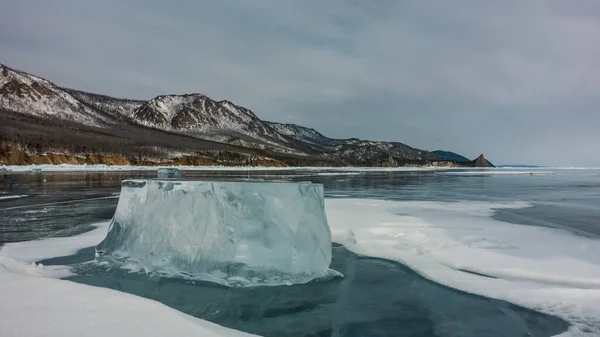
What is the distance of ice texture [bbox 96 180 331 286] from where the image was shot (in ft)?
20.5

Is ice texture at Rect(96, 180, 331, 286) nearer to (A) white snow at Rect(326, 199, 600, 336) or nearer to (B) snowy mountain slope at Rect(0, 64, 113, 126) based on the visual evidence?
(A) white snow at Rect(326, 199, 600, 336)

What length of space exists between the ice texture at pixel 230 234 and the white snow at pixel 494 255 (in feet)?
6.99

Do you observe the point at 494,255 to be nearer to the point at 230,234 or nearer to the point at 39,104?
the point at 230,234

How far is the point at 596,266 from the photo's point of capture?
22.1 feet

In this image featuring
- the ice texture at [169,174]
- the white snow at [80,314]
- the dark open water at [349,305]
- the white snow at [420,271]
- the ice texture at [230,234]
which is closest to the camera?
the white snow at [80,314]

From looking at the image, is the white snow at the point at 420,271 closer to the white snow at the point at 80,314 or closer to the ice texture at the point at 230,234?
the white snow at the point at 80,314

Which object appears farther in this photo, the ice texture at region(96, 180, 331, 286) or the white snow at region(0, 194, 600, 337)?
the ice texture at region(96, 180, 331, 286)

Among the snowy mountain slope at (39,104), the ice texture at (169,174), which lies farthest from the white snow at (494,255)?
the snowy mountain slope at (39,104)

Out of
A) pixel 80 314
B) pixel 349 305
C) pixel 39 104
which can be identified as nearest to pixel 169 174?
pixel 349 305

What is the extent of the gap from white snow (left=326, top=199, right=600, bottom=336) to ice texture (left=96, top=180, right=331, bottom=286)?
213 centimetres

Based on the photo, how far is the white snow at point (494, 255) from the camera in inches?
211

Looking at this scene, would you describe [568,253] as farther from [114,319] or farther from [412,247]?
[114,319]

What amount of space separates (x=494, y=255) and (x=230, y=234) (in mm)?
5064

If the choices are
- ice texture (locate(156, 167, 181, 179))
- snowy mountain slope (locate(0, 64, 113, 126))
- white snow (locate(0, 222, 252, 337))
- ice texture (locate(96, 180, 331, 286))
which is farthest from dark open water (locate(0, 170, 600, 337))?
snowy mountain slope (locate(0, 64, 113, 126))
